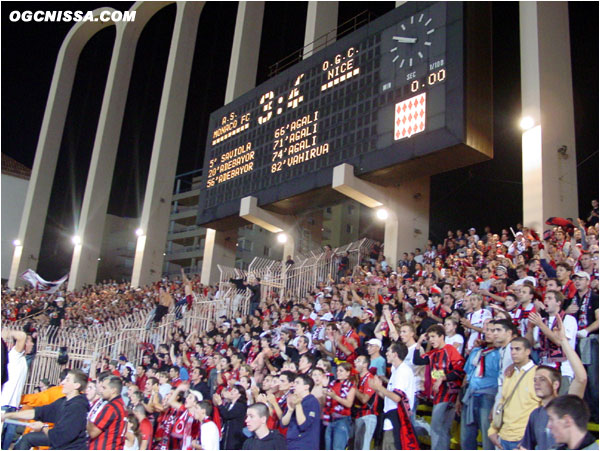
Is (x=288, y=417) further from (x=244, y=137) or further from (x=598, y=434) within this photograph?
(x=244, y=137)

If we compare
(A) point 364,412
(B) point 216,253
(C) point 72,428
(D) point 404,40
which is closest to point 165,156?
(B) point 216,253

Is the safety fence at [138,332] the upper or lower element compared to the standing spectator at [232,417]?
upper

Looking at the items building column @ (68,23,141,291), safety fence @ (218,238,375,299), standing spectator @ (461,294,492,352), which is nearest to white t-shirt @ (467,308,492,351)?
standing spectator @ (461,294,492,352)

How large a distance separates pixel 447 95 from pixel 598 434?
864cm

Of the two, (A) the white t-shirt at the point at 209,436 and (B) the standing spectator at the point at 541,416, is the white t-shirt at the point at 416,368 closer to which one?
(A) the white t-shirt at the point at 209,436

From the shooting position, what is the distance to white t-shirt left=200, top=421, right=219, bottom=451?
711 cm

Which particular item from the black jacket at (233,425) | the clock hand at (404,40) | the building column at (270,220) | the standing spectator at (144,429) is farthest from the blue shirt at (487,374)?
the building column at (270,220)

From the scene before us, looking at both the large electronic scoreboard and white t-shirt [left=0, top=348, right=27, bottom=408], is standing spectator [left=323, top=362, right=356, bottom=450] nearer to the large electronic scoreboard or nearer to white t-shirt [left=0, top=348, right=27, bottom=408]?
white t-shirt [left=0, top=348, right=27, bottom=408]

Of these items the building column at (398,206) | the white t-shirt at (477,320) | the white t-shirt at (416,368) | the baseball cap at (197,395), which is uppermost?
the building column at (398,206)

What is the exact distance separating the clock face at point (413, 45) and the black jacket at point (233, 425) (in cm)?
895

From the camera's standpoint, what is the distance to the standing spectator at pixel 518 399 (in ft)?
17.2

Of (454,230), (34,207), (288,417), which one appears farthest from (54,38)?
(288,417)

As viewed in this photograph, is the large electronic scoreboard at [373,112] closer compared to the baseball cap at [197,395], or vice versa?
the baseball cap at [197,395]

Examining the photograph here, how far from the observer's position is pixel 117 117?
30.6 metres
